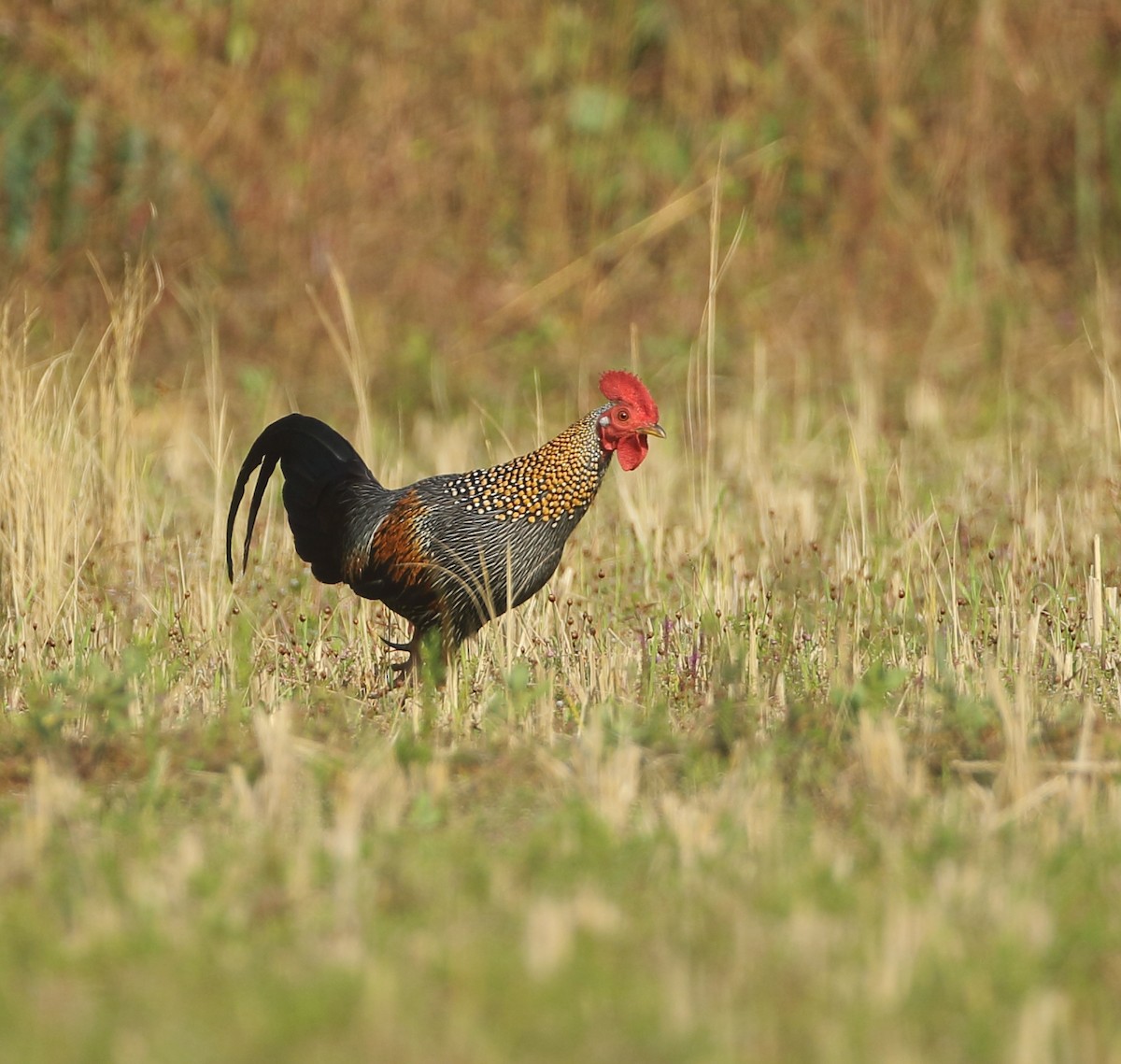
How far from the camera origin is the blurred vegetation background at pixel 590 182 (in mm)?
11195

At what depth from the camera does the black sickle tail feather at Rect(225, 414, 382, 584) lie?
5883mm

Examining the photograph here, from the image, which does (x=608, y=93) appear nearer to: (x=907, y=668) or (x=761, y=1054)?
(x=907, y=668)

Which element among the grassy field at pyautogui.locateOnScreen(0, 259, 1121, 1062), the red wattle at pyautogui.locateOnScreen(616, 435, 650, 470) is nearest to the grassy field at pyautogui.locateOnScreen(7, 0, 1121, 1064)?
the grassy field at pyautogui.locateOnScreen(0, 259, 1121, 1062)

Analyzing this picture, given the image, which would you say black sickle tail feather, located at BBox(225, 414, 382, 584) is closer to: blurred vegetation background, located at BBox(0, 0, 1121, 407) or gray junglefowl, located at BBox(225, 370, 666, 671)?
gray junglefowl, located at BBox(225, 370, 666, 671)

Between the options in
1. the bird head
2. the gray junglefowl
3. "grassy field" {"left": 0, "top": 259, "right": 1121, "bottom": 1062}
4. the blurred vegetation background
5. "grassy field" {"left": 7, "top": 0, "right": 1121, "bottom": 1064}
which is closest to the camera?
"grassy field" {"left": 0, "top": 259, "right": 1121, "bottom": 1062}

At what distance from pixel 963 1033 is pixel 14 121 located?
343 inches

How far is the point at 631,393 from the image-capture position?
5457 mm

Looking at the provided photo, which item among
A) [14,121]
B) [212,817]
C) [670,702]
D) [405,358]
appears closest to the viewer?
[212,817]

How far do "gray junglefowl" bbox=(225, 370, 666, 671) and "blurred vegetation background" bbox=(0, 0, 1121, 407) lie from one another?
5299mm

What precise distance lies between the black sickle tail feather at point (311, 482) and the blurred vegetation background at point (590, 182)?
15.5 feet

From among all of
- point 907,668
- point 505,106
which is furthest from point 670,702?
point 505,106

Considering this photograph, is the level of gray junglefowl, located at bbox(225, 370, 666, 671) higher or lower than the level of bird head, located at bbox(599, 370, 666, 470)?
lower

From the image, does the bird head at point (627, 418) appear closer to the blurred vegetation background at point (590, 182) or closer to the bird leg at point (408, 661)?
the bird leg at point (408, 661)

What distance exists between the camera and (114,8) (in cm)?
1160
